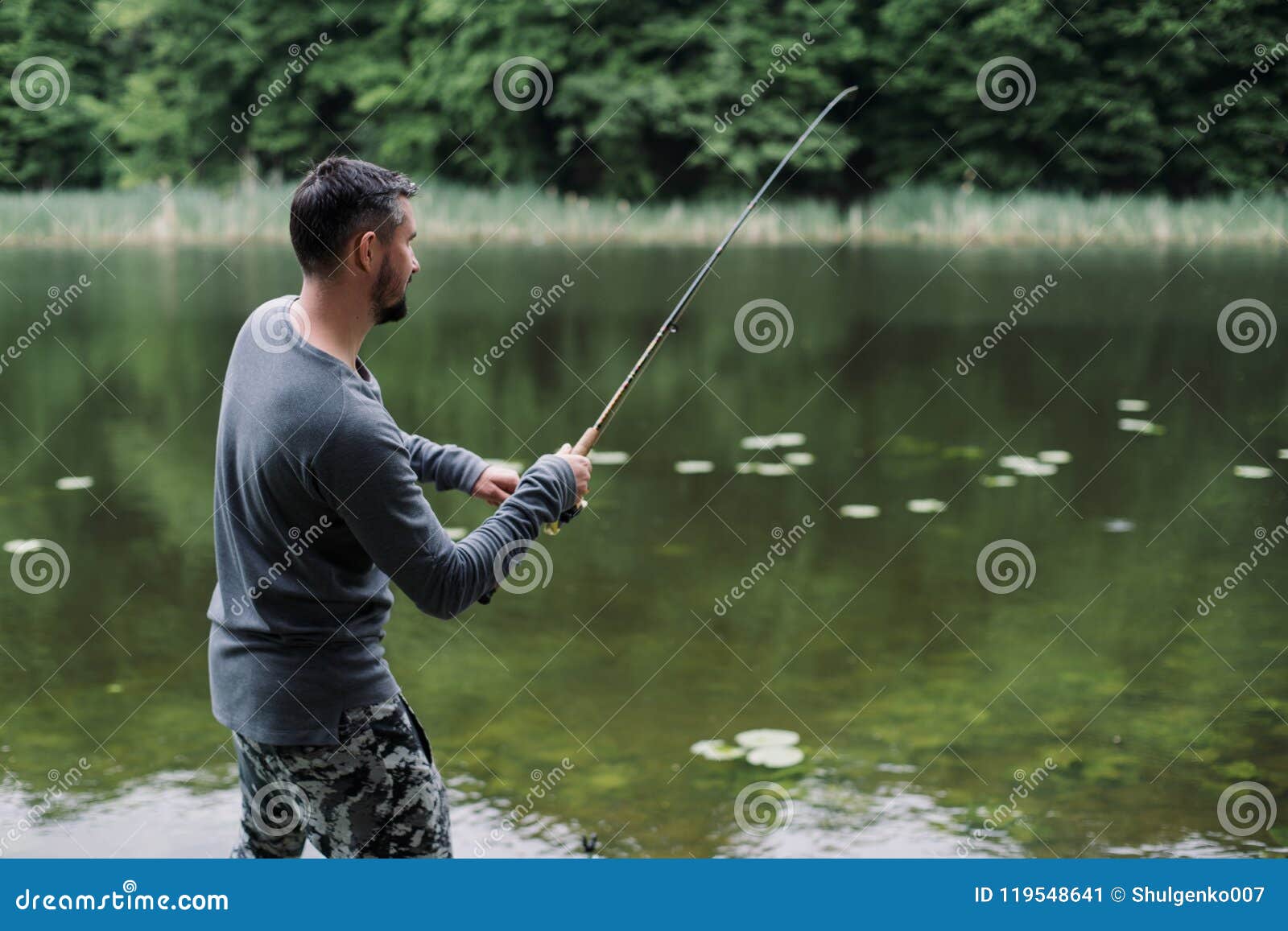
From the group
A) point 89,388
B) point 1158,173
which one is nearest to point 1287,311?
point 89,388

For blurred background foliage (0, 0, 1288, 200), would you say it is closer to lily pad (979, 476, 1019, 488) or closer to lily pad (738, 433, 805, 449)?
lily pad (738, 433, 805, 449)

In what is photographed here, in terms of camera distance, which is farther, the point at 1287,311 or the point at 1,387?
the point at 1287,311

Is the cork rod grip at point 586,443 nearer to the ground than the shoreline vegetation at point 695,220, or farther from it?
Answer: nearer to the ground

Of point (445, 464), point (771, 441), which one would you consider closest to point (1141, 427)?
point (771, 441)

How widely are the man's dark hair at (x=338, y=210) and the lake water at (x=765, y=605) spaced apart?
4.91 ft

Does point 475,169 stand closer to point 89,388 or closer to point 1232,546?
point 89,388

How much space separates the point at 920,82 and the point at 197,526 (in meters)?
18.0

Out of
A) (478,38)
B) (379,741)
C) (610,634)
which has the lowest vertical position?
(379,741)

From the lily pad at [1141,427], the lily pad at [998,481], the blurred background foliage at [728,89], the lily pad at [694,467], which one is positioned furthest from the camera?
the blurred background foliage at [728,89]

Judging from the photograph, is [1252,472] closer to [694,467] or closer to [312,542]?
[694,467]

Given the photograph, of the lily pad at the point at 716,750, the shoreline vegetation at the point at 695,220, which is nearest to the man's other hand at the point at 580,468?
the lily pad at the point at 716,750

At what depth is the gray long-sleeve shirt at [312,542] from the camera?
2002mm

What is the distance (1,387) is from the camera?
8797 mm

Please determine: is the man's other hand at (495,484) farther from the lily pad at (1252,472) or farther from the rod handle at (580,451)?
the lily pad at (1252,472)
